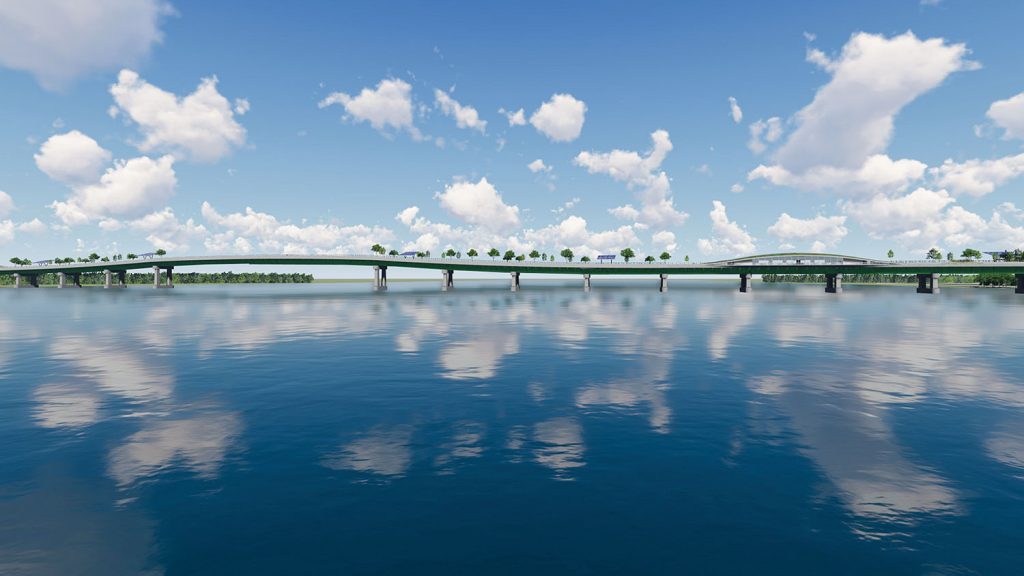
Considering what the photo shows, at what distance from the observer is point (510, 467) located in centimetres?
1781

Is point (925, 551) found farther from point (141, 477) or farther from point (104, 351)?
point (104, 351)

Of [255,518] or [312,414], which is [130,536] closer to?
[255,518]

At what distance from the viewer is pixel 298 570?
11.5 meters

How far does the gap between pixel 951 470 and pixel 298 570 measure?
22379mm

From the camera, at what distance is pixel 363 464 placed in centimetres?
1819

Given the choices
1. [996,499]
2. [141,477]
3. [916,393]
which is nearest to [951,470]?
[996,499]

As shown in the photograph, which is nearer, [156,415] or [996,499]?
[996,499]

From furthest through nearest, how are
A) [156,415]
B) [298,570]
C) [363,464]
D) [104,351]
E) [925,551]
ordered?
[104,351] → [156,415] → [363,464] → [925,551] → [298,570]

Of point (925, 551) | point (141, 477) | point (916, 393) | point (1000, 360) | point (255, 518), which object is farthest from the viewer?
point (1000, 360)

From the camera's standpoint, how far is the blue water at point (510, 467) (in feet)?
40.3

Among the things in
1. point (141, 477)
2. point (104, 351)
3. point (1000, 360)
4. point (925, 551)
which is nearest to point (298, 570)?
point (141, 477)

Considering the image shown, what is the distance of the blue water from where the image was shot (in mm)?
12281

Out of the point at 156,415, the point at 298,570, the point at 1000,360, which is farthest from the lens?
the point at 1000,360

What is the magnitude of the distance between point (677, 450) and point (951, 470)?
971 cm
